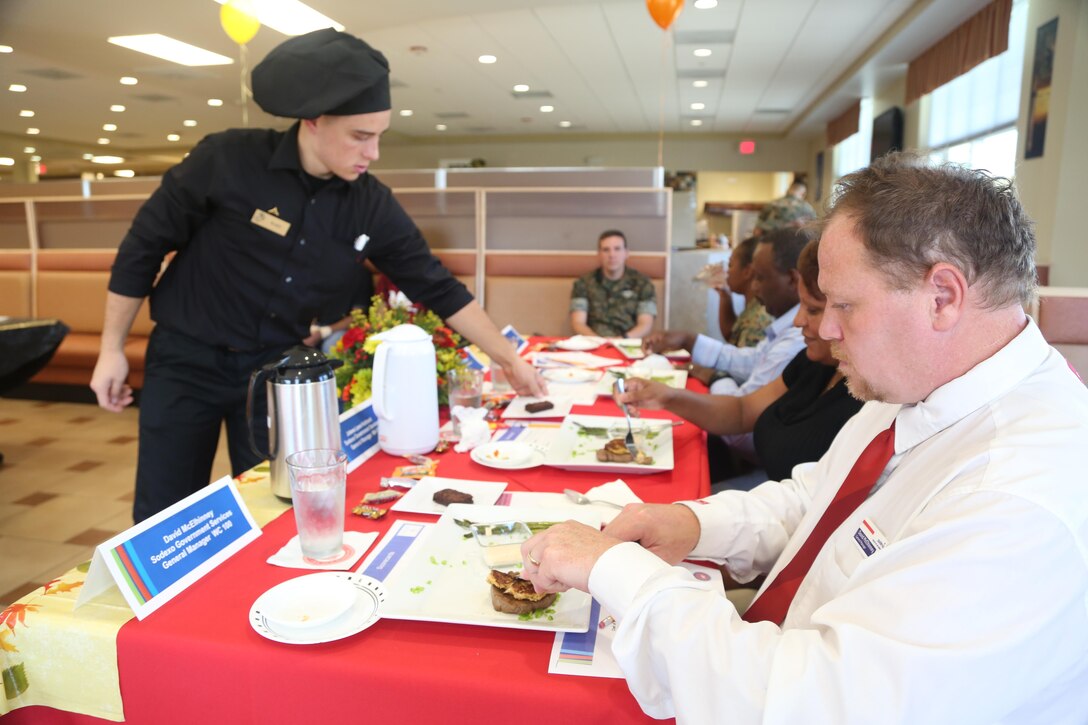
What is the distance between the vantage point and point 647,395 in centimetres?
196

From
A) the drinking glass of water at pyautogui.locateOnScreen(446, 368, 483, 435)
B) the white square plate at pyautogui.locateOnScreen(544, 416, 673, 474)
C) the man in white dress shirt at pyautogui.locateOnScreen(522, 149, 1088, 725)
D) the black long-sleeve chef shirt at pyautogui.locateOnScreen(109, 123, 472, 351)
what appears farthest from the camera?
the drinking glass of water at pyautogui.locateOnScreen(446, 368, 483, 435)

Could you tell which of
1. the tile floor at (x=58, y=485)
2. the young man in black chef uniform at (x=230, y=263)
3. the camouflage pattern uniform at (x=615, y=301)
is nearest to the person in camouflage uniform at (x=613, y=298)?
the camouflage pattern uniform at (x=615, y=301)

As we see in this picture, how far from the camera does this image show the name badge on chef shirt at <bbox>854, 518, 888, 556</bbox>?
79 centimetres

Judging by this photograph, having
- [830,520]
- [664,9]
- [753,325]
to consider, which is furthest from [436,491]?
[664,9]

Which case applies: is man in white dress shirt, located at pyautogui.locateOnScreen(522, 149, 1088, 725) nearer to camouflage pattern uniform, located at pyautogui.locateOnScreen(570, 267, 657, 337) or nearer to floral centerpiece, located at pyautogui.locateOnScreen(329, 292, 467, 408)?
floral centerpiece, located at pyautogui.locateOnScreen(329, 292, 467, 408)

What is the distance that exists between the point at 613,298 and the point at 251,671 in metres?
4.17

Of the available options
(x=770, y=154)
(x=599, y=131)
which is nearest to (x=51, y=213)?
(x=599, y=131)

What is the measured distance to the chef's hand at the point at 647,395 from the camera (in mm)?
1944

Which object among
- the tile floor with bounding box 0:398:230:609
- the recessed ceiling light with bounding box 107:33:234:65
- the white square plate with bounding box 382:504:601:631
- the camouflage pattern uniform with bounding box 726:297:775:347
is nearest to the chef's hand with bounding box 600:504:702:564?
the white square plate with bounding box 382:504:601:631

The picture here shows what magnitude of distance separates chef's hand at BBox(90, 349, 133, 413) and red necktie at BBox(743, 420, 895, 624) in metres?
1.50

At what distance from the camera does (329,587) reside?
927mm

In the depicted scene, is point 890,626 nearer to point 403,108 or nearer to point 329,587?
point 329,587

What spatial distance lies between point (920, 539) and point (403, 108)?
11.3 meters

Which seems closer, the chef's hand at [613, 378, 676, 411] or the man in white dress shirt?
the man in white dress shirt
